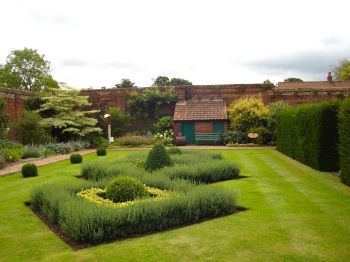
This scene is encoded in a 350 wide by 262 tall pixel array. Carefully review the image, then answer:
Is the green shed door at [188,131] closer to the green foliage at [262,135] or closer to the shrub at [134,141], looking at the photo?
Answer: the shrub at [134,141]

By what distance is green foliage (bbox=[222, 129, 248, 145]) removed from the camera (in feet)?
79.0

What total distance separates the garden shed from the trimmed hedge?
11.1 meters

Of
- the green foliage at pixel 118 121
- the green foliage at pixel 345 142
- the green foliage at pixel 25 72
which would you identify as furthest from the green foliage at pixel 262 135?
the green foliage at pixel 25 72

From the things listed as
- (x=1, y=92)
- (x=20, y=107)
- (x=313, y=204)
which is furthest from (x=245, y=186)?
(x=20, y=107)

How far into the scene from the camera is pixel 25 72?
147 ft

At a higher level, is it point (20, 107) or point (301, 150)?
point (20, 107)

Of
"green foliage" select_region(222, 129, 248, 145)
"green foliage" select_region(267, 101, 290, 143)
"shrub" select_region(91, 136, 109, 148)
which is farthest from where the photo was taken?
"shrub" select_region(91, 136, 109, 148)

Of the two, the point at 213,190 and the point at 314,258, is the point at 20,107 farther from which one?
the point at 314,258

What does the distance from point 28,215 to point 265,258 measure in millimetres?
4794

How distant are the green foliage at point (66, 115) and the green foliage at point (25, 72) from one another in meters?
19.6

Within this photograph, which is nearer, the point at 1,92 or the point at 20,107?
the point at 1,92

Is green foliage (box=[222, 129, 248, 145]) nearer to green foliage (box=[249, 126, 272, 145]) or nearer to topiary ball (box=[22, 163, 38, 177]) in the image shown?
green foliage (box=[249, 126, 272, 145])

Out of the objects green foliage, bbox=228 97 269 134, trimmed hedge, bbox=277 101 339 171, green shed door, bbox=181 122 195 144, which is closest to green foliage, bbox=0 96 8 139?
green shed door, bbox=181 122 195 144

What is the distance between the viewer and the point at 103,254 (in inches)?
203
